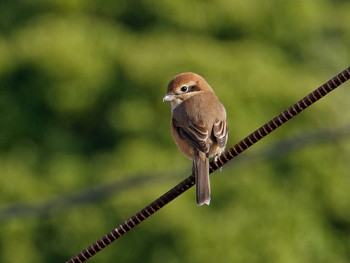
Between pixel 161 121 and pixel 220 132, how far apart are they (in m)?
4.43

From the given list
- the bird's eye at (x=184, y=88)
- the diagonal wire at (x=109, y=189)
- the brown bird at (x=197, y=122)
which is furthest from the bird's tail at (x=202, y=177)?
the diagonal wire at (x=109, y=189)

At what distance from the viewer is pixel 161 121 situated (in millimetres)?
9172

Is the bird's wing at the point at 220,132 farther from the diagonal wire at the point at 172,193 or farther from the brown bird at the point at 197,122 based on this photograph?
the diagonal wire at the point at 172,193

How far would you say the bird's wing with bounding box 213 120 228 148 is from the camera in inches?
185

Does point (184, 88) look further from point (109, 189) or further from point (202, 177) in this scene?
point (109, 189)

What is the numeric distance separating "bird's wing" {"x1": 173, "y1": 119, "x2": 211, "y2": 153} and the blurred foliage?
3.34 m

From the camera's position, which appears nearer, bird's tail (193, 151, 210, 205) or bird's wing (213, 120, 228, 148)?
bird's tail (193, 151, 210, 205)

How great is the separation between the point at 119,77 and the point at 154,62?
0.38 metres

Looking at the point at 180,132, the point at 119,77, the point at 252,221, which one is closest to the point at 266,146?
the point at 252,221

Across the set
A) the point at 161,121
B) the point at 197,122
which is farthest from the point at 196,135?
the point at 161,121

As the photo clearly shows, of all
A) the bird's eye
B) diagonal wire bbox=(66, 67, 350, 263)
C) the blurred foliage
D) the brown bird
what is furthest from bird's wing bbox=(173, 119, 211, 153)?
the blurred foliage

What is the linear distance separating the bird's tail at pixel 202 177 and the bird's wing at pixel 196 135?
0.04 m

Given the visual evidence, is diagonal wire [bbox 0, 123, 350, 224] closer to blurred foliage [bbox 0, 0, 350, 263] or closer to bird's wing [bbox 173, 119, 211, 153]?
blurred foliage [bbox 0, 0, 350, 263]

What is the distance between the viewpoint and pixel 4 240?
27.9ft
